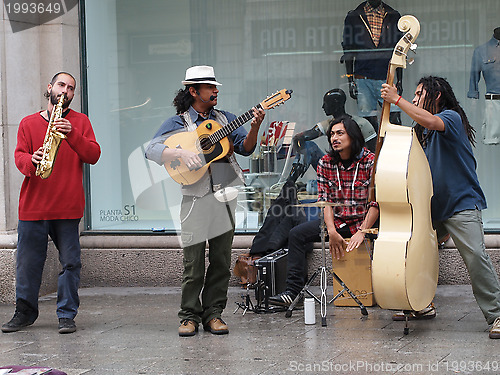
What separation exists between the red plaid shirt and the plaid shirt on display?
178 cm

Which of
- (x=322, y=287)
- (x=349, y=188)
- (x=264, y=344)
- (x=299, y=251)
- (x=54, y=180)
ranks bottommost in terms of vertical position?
(x=264, y=344)

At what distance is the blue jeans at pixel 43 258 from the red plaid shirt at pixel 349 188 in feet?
6.54

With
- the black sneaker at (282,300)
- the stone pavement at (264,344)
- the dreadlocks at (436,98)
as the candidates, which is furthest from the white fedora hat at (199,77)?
the black sneaker at (282,300)

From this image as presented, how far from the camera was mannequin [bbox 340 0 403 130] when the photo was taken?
8.26m

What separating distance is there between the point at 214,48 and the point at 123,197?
180 cm

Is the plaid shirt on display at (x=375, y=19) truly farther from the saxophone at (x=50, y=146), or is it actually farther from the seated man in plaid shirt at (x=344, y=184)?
the saxophone at (x=50, y=146)

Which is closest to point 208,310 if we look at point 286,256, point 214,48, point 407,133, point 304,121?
point 286,256

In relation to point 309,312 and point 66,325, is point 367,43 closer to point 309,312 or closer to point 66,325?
point 309,312

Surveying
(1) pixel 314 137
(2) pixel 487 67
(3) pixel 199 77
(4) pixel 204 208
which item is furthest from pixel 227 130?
(2) pixel 487 67

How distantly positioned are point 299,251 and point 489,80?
2673mm

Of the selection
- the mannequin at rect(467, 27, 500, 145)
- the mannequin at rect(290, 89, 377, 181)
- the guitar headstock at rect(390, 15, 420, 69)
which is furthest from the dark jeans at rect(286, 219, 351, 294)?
the mannequin at rect(467, 27, 500, 145)

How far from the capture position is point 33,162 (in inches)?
244

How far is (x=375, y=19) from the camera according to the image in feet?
27.1

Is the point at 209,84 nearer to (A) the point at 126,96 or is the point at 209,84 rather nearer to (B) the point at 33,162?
(B) the point at 33,162
